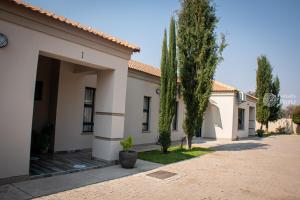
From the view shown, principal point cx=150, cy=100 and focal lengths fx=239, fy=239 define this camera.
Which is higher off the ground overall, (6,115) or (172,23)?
(172,23)

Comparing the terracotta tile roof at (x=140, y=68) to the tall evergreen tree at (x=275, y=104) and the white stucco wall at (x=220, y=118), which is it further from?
the tall evergreen tree at (x=275, y=104)

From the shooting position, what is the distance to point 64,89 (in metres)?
10.4

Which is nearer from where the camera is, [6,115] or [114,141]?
[6,115]

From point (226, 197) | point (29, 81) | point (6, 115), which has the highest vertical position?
point (29, 81)

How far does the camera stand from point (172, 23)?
11.9 m

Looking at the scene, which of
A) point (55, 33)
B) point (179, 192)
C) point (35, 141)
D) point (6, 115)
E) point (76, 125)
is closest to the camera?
point (6, 115)

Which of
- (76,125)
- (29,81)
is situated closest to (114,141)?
(76,125)

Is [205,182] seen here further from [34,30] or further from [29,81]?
[34,30]

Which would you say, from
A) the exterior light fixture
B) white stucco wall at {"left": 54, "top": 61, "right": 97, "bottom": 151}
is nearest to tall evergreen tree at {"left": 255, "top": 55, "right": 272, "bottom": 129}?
white stucco wall at {"left": 54, "top": 61, "right": 97, "bottom": 151}

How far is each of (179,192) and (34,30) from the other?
5.79 m

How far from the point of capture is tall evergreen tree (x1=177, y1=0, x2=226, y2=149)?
12977mm

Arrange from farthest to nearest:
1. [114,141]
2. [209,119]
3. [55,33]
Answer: [209,119] → [114,141] → [55,33]

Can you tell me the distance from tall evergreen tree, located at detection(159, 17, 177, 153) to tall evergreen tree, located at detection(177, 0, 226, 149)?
1665mm

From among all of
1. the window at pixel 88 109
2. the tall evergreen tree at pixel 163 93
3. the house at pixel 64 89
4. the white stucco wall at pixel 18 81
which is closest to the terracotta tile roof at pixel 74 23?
the house at pixel 64 89
